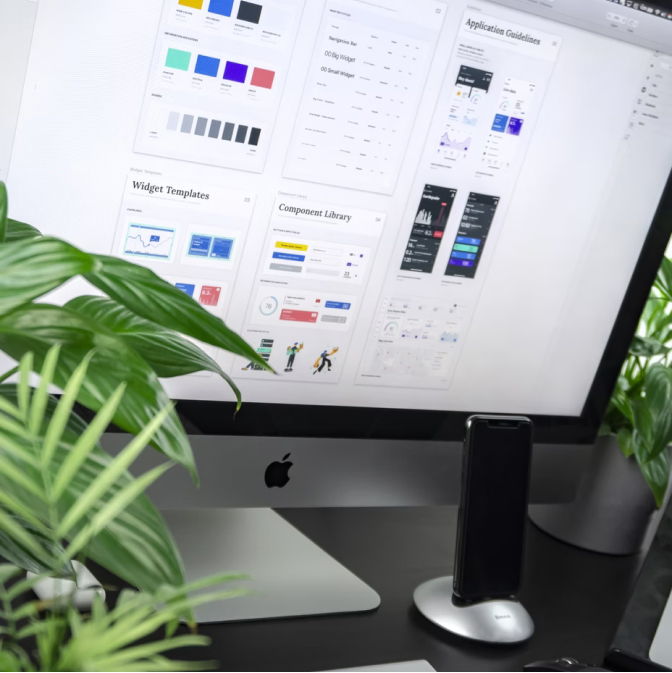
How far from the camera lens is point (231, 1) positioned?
1.63ft

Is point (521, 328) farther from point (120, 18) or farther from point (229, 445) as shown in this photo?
point (120, 18)

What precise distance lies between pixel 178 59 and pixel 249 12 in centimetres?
6

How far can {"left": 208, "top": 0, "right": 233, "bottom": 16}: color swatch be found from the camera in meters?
0.49

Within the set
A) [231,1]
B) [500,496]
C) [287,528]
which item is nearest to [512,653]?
[500,496]

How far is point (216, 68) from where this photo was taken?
0.51 metres

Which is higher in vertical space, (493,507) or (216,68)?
(216,68)

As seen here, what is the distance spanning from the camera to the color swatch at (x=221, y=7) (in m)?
0.49

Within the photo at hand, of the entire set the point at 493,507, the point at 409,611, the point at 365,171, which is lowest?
the point at 409,611

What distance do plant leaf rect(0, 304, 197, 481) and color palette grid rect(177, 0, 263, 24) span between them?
302 mm

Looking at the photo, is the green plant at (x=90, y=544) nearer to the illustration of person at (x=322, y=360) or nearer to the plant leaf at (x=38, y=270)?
the plant leaf at (x=38, y=270)

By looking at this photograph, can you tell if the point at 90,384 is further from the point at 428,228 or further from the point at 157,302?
the point at 428,228

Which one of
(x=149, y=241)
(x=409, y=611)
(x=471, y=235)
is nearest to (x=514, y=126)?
(x=471, y=235)

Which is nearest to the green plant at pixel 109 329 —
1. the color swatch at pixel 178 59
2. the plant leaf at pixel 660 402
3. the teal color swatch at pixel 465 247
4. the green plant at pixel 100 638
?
the green plant at pixel 100 638

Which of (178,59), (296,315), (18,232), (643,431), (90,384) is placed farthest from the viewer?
(643,431)
